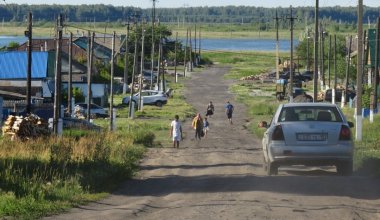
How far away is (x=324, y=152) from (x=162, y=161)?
6927 millimetres

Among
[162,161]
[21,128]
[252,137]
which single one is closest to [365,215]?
[162,161]

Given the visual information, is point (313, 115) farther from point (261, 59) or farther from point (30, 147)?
point (261, 59)

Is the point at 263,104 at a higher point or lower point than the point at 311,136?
lower

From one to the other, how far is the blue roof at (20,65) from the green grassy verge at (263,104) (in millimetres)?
14306

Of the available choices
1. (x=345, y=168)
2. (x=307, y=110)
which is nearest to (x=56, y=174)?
(x=307, y=110)

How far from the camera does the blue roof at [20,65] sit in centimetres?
6488

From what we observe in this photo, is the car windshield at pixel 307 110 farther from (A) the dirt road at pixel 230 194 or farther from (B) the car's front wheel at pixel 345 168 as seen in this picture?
(A) the dirt road at pixel 230 194

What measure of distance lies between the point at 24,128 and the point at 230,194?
19.6 m

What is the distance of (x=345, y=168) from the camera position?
19.0 meters

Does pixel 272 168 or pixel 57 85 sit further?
pixel 57 85

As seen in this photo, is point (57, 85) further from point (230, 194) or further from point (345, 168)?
point (230, 194)

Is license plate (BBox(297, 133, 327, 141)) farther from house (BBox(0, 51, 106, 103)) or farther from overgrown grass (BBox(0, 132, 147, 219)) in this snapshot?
house (BBox(0, 51, 106, 103))

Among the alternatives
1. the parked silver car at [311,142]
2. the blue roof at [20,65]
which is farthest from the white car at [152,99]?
the parked silver car at [311,142]

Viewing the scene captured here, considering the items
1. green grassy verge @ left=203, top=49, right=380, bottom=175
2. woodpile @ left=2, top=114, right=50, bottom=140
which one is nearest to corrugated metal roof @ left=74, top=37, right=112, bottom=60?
green grassy verge @ left=203, top=49, right=380, bottom=175
